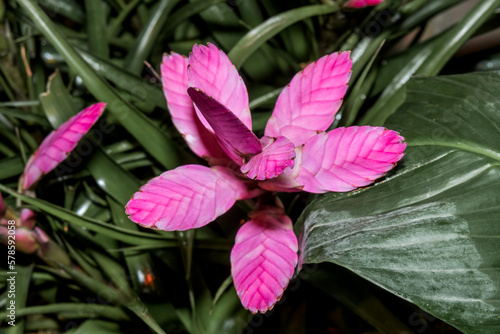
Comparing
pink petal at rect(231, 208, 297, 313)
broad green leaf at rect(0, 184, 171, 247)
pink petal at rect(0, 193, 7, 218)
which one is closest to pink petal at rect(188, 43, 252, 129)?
pink petal at rect(231, 208, 297, 313)

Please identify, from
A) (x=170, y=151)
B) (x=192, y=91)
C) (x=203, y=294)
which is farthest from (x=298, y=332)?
(x=192, y=91)

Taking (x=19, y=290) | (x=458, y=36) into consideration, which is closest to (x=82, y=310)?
(x=19, y=290)

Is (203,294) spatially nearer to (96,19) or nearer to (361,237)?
Result: (361,237)

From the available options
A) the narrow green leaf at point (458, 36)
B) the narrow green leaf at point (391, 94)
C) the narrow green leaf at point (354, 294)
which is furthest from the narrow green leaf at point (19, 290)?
the narrow green leaf at point (458, 36)

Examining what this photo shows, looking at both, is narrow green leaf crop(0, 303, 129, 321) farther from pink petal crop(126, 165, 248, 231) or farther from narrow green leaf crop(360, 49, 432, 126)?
narrow green leaf crop(360, 49, 432, 126)

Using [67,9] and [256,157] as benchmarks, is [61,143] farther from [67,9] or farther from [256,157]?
[67,9]

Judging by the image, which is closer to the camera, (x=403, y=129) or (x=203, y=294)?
(x=403, y=129)

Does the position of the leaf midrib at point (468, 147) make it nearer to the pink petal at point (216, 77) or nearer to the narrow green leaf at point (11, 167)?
the pink petal at point (216, 77)
